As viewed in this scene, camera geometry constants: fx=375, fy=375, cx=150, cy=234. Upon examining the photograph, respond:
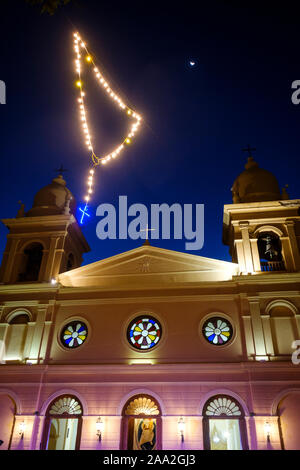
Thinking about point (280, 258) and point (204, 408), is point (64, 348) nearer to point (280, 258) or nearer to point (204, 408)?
point (204, 408)

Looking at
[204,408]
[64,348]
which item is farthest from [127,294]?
[204,408]

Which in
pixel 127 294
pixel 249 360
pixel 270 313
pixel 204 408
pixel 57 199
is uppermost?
pixel 57 199

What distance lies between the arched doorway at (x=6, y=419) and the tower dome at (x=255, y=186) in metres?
14.8

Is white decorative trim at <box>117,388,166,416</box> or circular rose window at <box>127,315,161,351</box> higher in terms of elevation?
circular rose window at <box>127,315,161,351</box>

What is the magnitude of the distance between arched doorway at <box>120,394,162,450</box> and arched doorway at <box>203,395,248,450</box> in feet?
6.18

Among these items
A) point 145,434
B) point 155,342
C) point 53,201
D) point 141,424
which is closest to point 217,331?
point 155,342

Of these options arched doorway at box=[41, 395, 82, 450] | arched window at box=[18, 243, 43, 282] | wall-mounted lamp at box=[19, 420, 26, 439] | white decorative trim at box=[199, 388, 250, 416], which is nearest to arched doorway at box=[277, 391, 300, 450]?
white decorative trim at box=[199, 388, 250, 416]

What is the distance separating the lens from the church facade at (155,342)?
14.5 m

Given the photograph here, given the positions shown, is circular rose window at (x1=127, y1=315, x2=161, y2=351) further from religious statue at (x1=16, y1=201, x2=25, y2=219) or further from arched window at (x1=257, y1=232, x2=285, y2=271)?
religious statue at (x1=16, y1=201, x2=25, y2=219)

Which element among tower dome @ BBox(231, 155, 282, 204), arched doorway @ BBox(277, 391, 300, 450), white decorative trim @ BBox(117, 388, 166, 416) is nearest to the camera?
arched doorway @ BBox(277, 391, 300, 450)

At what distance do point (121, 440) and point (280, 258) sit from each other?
10.9m

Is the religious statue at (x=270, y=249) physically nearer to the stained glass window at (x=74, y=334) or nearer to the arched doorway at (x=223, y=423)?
the arched doorway at (x=223, y=423)

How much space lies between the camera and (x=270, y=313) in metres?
16.5

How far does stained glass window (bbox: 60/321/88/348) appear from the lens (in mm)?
16922
